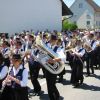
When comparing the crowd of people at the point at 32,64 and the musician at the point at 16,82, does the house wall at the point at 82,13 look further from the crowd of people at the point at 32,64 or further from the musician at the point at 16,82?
the musician at the point at 16,82

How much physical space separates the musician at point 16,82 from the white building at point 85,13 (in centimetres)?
6847

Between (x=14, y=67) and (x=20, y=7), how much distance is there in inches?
985

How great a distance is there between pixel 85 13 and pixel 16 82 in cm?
6973

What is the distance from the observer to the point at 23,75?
310 inches

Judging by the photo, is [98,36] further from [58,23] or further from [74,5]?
[74,5]

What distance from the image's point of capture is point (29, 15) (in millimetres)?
33719

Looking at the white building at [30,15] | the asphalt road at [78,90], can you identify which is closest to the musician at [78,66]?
the asphalt road at [78,90]

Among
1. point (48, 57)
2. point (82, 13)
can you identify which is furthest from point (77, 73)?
point (82, 13)

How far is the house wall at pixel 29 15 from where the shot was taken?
31.0 metres

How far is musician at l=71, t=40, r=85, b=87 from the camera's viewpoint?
41.5ft

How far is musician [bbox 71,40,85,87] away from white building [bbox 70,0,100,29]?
208 feet

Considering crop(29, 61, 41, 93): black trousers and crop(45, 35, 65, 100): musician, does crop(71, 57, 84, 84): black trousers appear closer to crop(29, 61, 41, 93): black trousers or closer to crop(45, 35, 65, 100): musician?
crop(29, 61, 41, 93): black trousers

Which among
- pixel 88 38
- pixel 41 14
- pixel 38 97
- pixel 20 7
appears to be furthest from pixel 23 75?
pixel 41 14

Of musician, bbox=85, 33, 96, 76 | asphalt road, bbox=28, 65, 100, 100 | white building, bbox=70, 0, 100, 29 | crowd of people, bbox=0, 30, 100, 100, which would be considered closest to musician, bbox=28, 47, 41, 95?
crowd of people, bbox=0, 30, 100, 100
